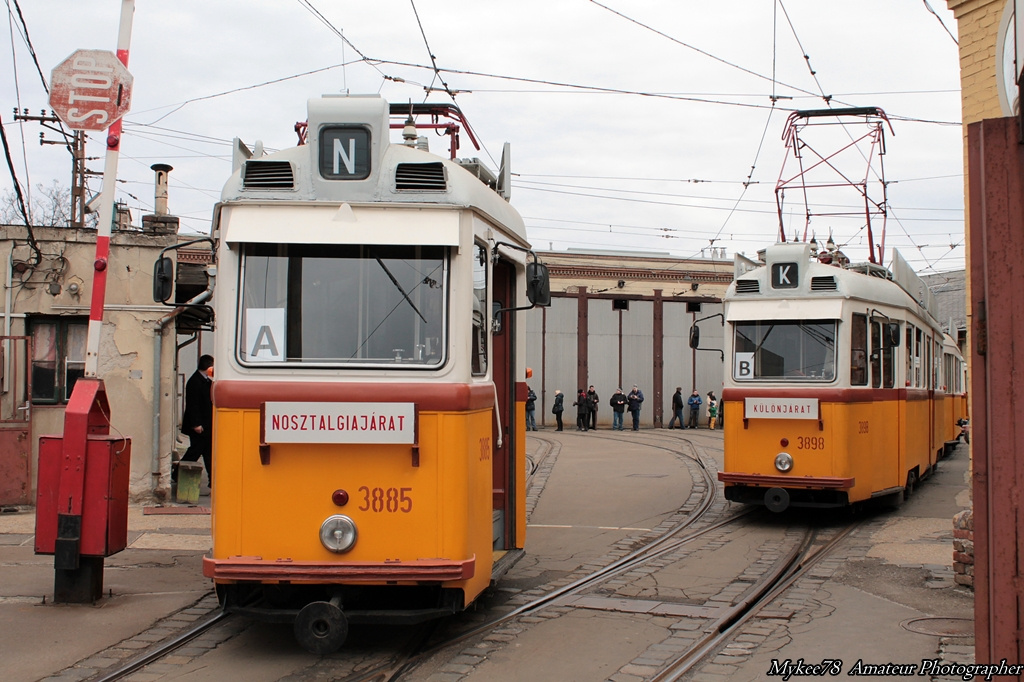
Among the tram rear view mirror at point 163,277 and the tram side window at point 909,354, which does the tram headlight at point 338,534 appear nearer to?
the tram rear view mirror at point 163,277

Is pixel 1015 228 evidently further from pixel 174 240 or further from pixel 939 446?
pixel 939 446

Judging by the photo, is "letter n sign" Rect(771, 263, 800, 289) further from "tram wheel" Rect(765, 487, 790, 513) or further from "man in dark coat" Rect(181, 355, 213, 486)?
"man in dark coat" Rect(181, 355, 213, 486)

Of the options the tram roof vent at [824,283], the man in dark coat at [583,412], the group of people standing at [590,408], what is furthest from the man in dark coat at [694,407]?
the tram roof vent at [824,283]

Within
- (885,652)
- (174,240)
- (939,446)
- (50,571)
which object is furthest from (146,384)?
(939,446)

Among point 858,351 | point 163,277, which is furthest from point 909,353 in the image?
point 163,277

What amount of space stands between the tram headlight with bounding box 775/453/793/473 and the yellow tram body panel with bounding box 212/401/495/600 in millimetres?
6149

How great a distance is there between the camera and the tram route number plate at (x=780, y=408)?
11023 millimetres

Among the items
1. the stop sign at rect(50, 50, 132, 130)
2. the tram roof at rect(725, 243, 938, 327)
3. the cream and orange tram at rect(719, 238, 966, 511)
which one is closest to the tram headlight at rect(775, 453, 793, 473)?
the cream and orange tram at rect(719, 238, 966, 511)

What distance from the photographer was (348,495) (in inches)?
231

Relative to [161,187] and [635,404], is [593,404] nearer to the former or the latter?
[635,404]

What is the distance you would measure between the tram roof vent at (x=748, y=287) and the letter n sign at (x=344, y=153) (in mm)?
6624

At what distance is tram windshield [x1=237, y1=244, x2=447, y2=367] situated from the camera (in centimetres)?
597

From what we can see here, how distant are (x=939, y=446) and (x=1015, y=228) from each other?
51.2ft

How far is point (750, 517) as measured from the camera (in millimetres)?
12211
